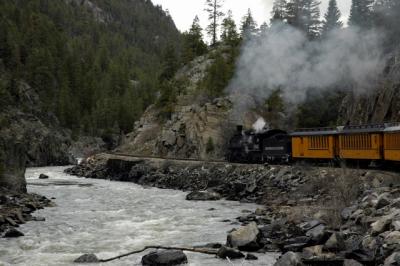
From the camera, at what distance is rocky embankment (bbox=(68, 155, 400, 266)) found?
569 inches

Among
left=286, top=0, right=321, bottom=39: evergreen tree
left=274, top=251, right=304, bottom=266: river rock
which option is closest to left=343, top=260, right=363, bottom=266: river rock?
left=274, top=251, right=304, bottom=266: river rock

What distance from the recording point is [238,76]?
58.5m

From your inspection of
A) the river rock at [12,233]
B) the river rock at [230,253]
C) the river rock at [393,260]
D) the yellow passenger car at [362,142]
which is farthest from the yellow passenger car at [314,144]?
Answer: the river rock at [12,233]

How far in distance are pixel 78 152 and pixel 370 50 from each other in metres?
66.7

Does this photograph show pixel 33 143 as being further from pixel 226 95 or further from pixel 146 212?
pixel 146 212

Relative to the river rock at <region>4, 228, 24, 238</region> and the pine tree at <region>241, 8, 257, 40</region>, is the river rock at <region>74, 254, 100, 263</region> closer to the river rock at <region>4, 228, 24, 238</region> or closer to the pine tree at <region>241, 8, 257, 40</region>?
the river rock at <region>4, 228, 24, 238</region>

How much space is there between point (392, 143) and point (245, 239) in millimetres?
11566

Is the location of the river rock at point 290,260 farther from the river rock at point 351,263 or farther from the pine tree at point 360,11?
the pine tree at point 360,11

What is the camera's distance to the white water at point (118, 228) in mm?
17266

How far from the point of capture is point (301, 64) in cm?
5047

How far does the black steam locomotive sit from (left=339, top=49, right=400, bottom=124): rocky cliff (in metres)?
7.79

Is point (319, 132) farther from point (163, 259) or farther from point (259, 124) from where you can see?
point (163, 259)

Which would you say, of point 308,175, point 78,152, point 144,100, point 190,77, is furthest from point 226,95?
point 144,100

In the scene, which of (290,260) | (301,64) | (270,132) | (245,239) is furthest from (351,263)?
(301,64)
